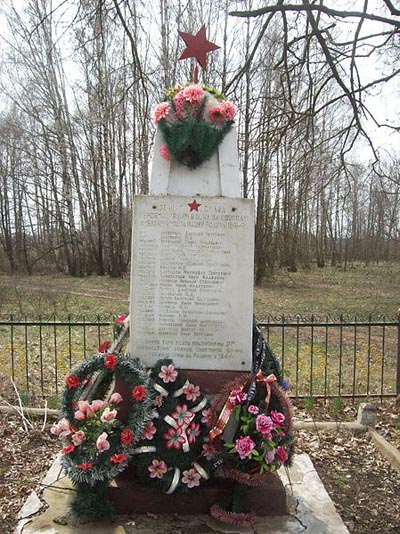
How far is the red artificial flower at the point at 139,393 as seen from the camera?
3.07m

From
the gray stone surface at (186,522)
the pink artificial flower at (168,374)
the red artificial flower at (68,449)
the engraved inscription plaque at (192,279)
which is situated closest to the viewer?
the gray stone surface at (186,522)

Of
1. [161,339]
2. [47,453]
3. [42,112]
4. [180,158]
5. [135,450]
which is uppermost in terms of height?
[42,112]

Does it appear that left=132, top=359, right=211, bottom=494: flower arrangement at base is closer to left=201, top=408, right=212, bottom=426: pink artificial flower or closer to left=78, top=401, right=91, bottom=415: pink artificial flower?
left=201, top=408, right=212, bottom=426: pink artificial flower

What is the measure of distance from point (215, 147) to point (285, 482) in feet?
7.97

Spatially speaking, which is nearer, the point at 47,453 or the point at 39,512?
the point at 39,512

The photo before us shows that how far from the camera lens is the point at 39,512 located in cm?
302

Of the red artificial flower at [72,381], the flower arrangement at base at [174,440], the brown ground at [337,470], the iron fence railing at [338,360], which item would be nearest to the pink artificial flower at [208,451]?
the flower arrangement at base at [174,440]

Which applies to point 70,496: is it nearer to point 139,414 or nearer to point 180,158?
point 139,414

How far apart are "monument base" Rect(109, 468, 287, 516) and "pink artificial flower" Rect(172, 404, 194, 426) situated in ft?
1.46

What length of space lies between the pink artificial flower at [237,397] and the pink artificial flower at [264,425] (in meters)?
0.17

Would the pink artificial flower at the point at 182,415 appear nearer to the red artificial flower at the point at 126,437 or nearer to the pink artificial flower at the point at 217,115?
the red artificial flower at the point at 126,437

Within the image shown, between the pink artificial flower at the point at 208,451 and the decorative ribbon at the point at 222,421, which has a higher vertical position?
the decorative ribbon at the point at 222,421

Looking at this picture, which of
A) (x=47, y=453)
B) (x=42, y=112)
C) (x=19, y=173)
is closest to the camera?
(x=47, y=453)

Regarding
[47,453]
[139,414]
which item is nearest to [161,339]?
[139,414]
